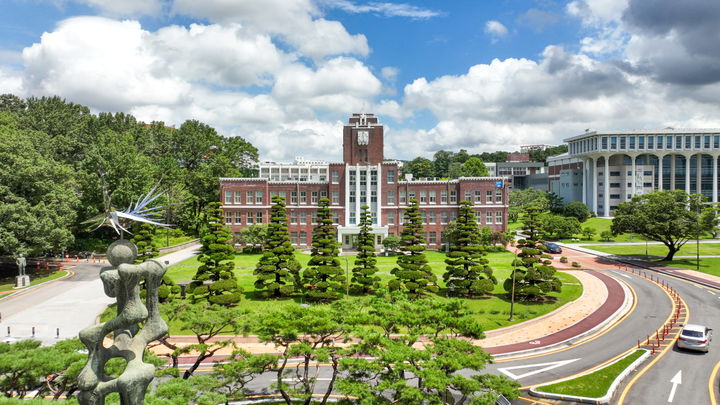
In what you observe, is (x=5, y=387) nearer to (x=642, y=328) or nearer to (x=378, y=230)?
(x=642, y=328)

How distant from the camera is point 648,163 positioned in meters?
80.9

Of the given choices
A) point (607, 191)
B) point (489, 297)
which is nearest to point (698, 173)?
point (607, 191)

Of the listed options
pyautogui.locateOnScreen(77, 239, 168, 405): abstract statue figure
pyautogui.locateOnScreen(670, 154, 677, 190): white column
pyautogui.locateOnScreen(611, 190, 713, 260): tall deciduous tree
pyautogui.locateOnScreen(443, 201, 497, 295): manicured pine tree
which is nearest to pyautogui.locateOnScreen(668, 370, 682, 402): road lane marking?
pyautogui.locateOnScreen(443, 201, 497, 295): manicured pine tree

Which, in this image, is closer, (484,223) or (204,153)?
(484,223)

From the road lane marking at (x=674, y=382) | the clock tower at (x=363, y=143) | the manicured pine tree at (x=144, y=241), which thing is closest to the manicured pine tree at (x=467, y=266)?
the road lane marking at (x=674, y=382)

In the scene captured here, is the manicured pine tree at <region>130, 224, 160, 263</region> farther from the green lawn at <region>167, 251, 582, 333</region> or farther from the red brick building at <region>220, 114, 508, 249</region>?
the red brick building at <region>220, 114, 508, 249</region>

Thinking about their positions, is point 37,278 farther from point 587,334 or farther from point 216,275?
point 587,334

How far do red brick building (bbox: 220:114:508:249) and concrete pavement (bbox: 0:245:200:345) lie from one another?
22237 mm

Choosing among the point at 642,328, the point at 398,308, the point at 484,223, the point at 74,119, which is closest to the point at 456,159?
the point at 484,223

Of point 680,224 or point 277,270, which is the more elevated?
point 680,224

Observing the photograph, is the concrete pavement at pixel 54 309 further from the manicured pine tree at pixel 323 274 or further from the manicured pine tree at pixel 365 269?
the manicured pine tree at pixel 365 269

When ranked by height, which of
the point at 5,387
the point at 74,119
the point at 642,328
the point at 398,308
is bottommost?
the point at 642,328

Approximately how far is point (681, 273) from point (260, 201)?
4891cm

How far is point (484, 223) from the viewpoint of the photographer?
2285 inches
